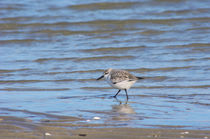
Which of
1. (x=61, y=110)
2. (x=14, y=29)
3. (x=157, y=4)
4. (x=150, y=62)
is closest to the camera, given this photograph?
(x=61, y=110)

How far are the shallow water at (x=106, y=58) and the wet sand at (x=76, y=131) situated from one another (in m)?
0.31

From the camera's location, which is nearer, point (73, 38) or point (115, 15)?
point (73, 38)

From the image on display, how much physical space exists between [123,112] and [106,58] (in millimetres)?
5394

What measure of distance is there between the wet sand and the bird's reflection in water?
2.18ft

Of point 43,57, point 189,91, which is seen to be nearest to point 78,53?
point 43,57

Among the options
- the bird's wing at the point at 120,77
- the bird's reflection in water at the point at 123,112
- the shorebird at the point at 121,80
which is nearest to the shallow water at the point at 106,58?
the bird's reflection in water at the point at 123,112

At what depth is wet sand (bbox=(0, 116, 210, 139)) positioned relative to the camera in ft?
17.1

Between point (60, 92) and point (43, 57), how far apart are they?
3.62m

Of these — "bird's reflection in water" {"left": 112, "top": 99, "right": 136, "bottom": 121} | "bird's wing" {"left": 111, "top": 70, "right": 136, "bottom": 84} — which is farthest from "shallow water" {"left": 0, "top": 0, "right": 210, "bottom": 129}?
"bird's wing" {"left": 111, "top": 70, "right": 136, "bottom": 84}

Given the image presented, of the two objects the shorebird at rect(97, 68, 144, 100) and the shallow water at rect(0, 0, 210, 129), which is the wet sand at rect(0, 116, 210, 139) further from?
the shorebird at rect(97, 68, 144, 100)

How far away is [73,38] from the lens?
14695 millimetres

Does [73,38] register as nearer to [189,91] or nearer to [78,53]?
[78,53]

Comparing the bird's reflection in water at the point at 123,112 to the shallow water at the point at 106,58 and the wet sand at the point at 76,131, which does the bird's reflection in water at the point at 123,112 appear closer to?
the shallow water at the point at 106,58

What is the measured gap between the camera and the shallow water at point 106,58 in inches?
276
